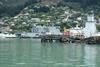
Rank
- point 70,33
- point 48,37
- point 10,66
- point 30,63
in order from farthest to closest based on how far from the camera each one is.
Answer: point 70,33 → point 48,37 → point 30,63 → point 10,66

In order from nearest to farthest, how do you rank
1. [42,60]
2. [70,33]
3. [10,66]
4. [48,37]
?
[10,66] < [42,60] < [48,37] < [70,33]

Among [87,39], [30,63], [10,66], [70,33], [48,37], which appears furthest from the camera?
[70,33]

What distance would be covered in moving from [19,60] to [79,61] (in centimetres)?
805

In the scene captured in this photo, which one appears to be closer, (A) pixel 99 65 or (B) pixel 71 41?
(A) pixel 99 65

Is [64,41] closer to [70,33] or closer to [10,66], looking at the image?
[70,33]

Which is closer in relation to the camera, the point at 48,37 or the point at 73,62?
the point at 73,62

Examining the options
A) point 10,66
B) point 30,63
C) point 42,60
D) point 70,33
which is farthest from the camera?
point 70,33

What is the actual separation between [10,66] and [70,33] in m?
116

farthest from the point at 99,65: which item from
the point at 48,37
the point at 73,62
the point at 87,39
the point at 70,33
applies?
the point at 70,33

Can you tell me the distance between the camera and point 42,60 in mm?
74438

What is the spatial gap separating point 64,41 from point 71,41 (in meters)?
2.44

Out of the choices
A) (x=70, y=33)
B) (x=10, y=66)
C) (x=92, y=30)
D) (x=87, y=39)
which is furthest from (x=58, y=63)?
(x=70, y=33)

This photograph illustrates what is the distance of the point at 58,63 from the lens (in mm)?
70000

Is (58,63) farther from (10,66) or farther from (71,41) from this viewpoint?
(71,41)
